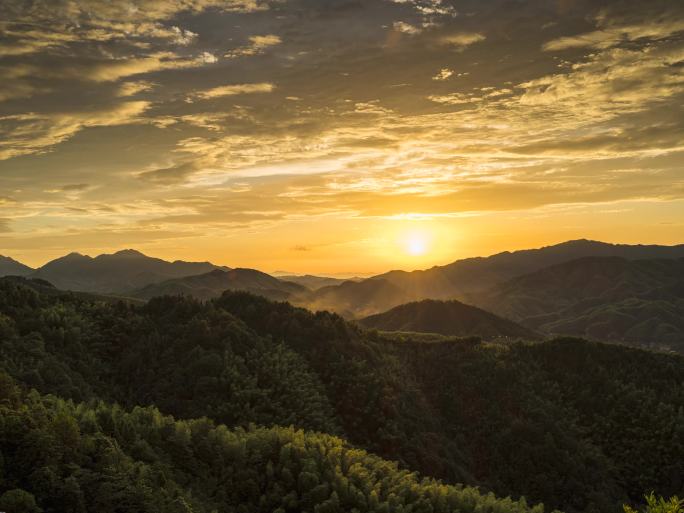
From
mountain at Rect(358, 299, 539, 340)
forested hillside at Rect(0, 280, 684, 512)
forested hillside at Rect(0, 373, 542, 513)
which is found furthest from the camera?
mountain at Rect(358, 299, 539, 340)

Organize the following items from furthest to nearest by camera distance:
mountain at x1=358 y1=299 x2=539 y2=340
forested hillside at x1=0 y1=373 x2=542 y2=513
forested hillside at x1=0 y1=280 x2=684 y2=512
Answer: mountain at x1=358 y1=299 x2=539 y2=340
forested hillside at x1=0 y1=280 x2=684 y2=512
forested hillside at x1=0 y1=373 x2=542 y2=513

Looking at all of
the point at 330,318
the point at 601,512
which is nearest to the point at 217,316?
the point at 330,318

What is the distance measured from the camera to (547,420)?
40.7 m

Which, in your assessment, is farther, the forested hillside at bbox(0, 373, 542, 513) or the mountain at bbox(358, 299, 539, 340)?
the mountain at bbox(358, 299, 539, 340)

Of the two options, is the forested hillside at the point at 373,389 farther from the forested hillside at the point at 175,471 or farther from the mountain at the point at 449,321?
the mountain at the point at 449,321

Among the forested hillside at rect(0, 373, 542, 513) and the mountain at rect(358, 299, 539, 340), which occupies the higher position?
the forested hillside at rect(0, 373, 542, 513)

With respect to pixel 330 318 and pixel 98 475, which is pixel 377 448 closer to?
pixel 330 318

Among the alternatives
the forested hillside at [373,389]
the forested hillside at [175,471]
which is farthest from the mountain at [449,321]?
the forested hillside at [175,471]

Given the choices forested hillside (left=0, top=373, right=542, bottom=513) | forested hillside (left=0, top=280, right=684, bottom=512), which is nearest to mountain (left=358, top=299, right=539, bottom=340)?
forested hillside (left=0, top=280, right=684, bottom=512)

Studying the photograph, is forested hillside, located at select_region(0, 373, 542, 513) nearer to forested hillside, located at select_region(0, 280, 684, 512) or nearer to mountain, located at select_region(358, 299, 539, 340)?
forested hillside, located at select_region(0, 280, 684, 512)

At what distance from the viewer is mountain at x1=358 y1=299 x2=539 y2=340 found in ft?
357

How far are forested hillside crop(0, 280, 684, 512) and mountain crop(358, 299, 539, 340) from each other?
58152 millimetres

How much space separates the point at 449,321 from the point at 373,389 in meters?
81.6

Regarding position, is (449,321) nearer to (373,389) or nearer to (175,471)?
(373,389)
